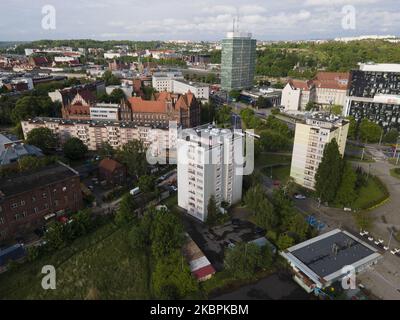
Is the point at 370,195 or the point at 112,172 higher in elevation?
the point at 112,172

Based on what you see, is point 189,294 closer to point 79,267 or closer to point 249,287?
point 249,287

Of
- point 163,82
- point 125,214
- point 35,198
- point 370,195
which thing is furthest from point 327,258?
point 163,82

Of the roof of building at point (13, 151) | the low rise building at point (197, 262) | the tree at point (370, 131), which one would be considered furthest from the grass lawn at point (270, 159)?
the roof of building at point (13, 151)

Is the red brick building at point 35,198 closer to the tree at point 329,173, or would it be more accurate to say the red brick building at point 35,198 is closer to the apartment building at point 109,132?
the apartment building at point 109,132

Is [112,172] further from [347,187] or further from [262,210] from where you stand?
[347,187]

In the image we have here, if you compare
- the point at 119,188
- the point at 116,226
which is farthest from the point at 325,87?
the point at 116,226
